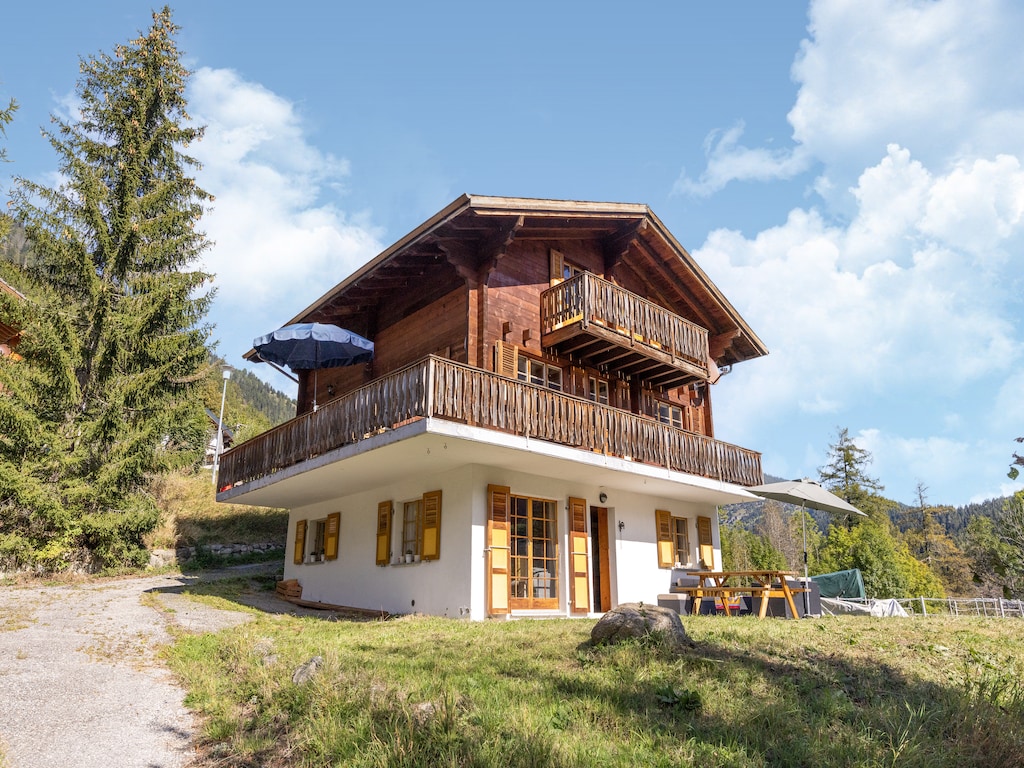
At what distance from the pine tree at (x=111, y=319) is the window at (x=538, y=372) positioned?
32.9 ft

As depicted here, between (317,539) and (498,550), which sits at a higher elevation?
(317,539)

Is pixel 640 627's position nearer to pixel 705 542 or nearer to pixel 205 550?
pixel 705 542

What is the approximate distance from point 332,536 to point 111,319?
789 centimetres

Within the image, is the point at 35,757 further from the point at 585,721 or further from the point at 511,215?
the point at 511,215

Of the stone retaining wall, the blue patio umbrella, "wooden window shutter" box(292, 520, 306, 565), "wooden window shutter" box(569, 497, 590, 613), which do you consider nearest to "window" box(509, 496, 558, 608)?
"wooden window shutter" box(569, 497, 590, 613)

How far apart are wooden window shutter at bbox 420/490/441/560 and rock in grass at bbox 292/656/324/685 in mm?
6598

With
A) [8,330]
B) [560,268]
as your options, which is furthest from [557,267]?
[8,330]

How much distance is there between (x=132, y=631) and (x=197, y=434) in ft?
44.1

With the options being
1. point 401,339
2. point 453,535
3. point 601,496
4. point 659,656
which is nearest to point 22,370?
point 401,339

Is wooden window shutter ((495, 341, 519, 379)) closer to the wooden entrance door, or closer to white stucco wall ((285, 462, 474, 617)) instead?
white stucco wall ((285, 462, 474, 617))

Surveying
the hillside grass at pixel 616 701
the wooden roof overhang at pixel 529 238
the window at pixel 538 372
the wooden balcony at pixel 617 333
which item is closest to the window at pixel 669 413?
the wooden balcony at pixel 617 333

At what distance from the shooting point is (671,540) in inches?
703

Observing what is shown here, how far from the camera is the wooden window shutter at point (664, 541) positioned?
680 inches

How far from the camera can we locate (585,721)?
203 inches
